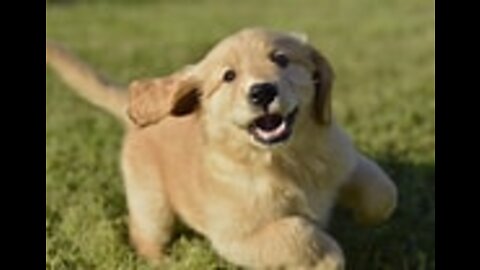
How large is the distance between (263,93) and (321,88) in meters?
0.41

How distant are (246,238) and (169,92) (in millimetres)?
645

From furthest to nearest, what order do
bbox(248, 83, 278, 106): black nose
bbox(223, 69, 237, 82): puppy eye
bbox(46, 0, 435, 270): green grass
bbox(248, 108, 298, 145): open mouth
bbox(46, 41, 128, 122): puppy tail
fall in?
1. bbox(46, 41, 128, 122): puppy tail
2. bbox(46, 0, 435, 270): green grass
3. bbox(223, 69, 237, 82): puppy eye
4. bbox(248, 108, 298, 145): open mouth
5. bbox(248, 83, 278, 106): black nose

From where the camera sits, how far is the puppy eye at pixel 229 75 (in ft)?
13.5

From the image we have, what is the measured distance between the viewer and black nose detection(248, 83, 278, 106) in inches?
153

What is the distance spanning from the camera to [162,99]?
14.3 feet

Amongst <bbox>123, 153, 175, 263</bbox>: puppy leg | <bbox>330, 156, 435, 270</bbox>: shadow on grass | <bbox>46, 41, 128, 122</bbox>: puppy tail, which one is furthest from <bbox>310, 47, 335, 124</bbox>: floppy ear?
<bbox>46, 41, 128, 122</bbox>: puppy tail

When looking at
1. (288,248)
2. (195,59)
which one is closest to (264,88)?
(288,248)

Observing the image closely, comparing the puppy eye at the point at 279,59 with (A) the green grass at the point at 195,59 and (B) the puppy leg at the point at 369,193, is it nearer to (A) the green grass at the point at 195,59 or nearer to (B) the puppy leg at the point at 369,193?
(B) the puppy leg at the point at 369,193

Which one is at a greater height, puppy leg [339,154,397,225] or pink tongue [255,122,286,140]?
pink tongue [255,122,286,140]

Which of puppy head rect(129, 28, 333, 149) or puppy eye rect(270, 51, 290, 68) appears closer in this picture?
puppy head rect(129, 28, 333, 149)

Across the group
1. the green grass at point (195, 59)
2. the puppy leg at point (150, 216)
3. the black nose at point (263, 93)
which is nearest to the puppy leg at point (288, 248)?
the green grass at point (195, 59)

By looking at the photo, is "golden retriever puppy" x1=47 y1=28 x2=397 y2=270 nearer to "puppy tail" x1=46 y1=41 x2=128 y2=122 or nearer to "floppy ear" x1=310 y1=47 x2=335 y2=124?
"floppy ear" x1=310 y1=47 x2=335 y2=124
